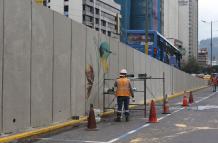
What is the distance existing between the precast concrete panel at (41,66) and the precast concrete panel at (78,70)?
1989mm

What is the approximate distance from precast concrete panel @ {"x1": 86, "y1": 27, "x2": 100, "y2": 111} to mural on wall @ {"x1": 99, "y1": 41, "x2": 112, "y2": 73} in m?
0.57

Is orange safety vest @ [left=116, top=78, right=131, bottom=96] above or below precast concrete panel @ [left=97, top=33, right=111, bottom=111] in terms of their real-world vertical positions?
below

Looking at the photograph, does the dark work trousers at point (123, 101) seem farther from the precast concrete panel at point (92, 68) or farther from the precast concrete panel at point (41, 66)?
the precast concrete panel at point (41, 66)

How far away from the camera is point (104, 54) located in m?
21.6

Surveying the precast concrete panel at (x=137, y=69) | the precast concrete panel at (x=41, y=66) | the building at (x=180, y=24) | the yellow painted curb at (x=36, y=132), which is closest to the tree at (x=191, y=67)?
the building at (x=180, y=24)

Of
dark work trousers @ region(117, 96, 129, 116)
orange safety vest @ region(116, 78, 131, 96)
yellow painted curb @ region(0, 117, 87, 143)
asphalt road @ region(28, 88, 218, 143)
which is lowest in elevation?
asphalt road @ region(28, 88, 218, 143)

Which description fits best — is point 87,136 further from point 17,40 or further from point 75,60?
point 75,60

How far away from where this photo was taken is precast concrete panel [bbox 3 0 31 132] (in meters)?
12.9

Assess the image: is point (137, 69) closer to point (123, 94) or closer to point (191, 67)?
point (123, 94)

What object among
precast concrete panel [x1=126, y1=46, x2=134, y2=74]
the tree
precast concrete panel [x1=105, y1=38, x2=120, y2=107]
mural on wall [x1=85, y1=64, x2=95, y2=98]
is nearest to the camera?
mural on wall [x1=85, y1=64, x2=95, y2=98]

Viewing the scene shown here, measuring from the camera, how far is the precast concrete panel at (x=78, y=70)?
17.7 m

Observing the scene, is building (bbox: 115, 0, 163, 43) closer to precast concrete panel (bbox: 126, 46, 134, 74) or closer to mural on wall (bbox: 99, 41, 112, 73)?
precast concrete panel (bbox: 126, 46, 134, 74)

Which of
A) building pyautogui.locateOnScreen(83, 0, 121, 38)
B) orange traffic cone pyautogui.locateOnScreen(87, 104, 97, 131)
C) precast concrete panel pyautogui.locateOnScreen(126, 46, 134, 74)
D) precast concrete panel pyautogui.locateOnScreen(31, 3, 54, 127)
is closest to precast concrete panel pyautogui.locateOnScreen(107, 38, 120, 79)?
precast concrete panel pyautogui.locateOnScreen(126, 46, 134, 74)

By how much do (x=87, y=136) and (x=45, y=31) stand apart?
144 inches
